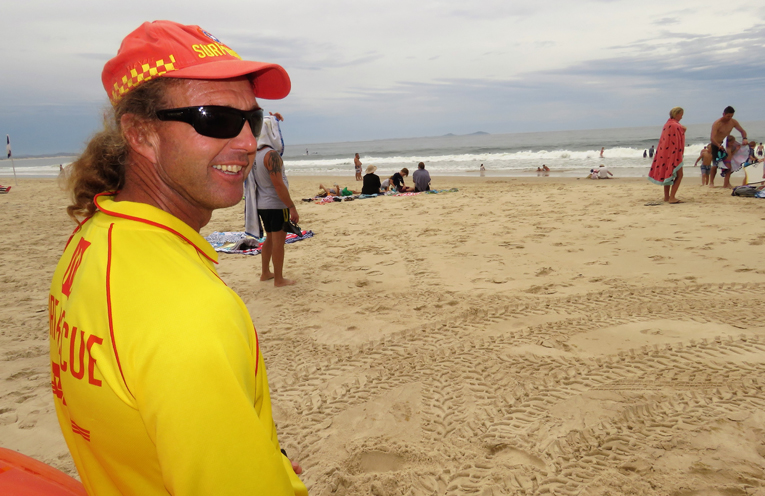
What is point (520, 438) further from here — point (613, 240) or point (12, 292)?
point (12, 292)

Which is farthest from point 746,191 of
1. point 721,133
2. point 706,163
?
point 706,163

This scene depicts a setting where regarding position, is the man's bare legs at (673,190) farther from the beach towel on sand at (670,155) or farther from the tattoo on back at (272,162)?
the tattoo on back at (272,162)

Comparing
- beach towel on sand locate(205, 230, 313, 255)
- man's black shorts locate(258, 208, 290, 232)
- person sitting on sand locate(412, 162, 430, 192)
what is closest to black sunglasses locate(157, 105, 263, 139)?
man's black shorts locate(258, 208, 290, 232)

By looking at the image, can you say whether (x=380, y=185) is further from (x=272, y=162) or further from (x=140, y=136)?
(x=140, y=136)

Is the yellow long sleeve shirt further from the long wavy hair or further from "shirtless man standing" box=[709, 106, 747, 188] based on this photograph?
"shirtless man standing" box=[709, 106, 747, 188]

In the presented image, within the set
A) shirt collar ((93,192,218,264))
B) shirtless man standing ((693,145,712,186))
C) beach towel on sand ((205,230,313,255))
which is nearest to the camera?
shirt collar ((93,192,218,264))

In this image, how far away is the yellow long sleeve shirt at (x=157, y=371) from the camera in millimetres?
648

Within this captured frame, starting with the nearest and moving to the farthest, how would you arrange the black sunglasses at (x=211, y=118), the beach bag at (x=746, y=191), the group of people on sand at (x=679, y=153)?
the black sunglasses at (x=211, y=118) < the group of people on sand at (x=679, y=153) < the beach bag at (x=746, y=191)

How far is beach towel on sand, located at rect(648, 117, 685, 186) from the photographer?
360 inches

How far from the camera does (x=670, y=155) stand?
364 inches

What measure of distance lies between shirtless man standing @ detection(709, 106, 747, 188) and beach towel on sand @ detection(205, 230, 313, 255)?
967cm

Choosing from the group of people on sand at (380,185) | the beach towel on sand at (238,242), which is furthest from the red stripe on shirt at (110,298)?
the group of people on sand at (380,185)

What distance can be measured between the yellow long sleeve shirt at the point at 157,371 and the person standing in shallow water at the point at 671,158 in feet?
32.9

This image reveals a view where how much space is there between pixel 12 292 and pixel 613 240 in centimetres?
748
